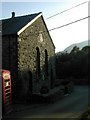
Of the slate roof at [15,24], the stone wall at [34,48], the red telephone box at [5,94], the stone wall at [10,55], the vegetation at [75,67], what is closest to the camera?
the red telephone box at [5,94]

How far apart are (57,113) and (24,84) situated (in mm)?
8859

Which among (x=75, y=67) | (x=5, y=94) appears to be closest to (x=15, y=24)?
(x=5, y=94)

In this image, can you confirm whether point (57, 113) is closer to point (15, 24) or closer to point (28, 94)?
point (28, 94)

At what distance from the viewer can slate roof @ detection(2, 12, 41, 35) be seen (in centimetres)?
2722

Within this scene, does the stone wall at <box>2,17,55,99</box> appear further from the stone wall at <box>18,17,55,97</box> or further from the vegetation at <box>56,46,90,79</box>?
the vegetation at <box>56,46,90,79</box>

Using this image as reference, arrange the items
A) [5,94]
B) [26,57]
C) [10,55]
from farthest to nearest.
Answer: [26,57]
[10,55]
[5,94]

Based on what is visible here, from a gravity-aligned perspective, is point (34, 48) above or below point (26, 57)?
above

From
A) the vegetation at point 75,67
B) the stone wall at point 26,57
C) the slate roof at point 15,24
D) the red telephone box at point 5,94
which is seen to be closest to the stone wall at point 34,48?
the stone wall at point 26,57

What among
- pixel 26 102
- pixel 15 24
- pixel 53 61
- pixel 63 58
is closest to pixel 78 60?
pixel 63 58

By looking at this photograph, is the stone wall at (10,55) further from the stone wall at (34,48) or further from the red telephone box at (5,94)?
the red telephone box at (5,94)

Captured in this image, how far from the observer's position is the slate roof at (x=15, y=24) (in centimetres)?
2722

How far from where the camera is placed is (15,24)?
96.2 feet

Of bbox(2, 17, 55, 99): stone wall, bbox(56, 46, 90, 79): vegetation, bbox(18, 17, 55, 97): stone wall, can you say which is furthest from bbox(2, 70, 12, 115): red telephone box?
bbox(56, 46, 90, 79): vegetation

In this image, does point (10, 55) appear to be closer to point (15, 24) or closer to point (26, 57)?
point (26, 57)
